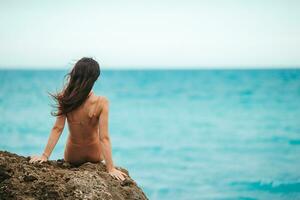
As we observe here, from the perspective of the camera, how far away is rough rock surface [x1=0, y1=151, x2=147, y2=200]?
340 centimetres

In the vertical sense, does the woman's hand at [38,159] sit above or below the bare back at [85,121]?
below

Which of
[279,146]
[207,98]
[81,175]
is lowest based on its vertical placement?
[81,175]

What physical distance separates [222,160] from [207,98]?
1244 inches

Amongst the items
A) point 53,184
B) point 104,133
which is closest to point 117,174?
point 104,133

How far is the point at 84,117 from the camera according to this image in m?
4.34

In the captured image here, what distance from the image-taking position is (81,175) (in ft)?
11.9

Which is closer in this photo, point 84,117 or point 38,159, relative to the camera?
point 38,159

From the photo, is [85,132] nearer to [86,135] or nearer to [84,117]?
[86,135]

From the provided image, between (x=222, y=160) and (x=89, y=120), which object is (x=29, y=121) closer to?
(x=222, y=160)

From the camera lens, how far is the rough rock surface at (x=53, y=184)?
11.1 feet

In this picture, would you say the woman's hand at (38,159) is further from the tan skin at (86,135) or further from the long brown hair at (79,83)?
the long brown hair at (79,83)

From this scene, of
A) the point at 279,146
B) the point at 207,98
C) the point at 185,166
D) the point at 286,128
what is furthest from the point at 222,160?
the point at 207,98

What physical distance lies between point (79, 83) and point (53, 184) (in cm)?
104

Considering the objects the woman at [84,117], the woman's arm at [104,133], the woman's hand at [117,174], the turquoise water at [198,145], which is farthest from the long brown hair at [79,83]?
the turquoise water at [198,145]
